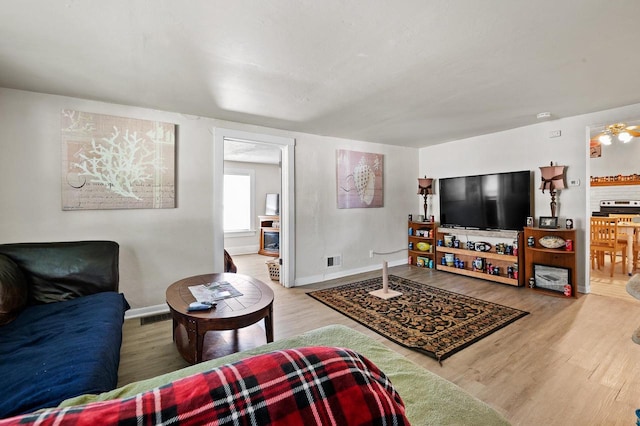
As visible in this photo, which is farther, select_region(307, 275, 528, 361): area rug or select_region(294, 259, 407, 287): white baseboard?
select_region(294, 259, 407, 287): white baseboard

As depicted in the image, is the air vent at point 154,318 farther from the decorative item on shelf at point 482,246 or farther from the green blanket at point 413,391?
the decorative item on shelf at point 482,246

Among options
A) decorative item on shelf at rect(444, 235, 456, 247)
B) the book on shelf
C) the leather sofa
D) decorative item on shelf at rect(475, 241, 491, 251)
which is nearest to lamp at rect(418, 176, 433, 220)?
decorative item on shelf at rect(444, 235, 456, 247)

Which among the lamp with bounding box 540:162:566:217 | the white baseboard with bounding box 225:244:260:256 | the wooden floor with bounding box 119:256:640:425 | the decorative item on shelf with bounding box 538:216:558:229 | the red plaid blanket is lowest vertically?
the wooden floor with bounding box 119:256:640:425

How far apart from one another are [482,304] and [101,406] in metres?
3.69

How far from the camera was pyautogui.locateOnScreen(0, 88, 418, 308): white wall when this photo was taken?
2.68 metres

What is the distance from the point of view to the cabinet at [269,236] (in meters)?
6.63

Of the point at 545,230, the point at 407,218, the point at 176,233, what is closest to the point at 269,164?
the point at 407,218

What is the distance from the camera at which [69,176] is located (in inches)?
112

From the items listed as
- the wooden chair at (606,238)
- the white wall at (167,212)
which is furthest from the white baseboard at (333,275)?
the wooden chair at (606,238)

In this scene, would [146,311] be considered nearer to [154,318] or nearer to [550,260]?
[154,318]

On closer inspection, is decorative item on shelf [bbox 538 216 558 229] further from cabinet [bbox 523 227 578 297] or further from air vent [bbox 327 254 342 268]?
air vent [bbox 327 254 342 268]

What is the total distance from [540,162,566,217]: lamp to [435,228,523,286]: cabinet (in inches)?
24.7

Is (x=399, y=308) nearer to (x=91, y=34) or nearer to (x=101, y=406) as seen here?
(x=101, y=406)

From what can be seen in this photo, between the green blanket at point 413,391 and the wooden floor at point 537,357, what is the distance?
956mm
